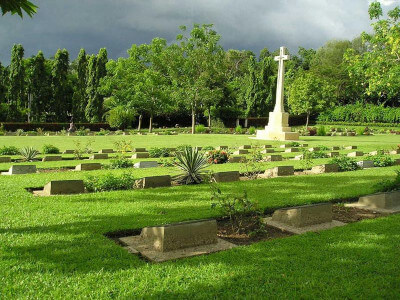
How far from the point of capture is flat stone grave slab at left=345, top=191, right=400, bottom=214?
7.37m

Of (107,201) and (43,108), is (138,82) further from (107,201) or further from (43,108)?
(107,201)

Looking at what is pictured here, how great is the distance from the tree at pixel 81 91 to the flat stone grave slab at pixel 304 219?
123ft

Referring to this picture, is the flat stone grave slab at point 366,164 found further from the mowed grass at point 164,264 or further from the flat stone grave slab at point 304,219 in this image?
the flat stone grave slab at point 304,219

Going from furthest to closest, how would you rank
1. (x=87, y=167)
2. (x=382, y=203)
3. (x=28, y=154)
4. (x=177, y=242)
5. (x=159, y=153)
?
(x=159, y=153), (x=28, y=154), (x=87, y=167), (x=382, y=203), (x=177, y=242)

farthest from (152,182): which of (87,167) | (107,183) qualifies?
(87,167)

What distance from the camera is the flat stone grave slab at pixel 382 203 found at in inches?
290

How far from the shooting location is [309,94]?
49.3 m

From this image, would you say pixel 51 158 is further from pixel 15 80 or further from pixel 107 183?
pixel 15 80

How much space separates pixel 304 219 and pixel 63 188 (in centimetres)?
495

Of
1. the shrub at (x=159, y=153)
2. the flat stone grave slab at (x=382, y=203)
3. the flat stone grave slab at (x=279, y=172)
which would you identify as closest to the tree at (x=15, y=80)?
the shrub at (x=159, y=153)

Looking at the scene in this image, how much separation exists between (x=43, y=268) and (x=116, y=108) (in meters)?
33.7

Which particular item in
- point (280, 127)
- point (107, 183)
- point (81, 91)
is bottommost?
point (107, 183)

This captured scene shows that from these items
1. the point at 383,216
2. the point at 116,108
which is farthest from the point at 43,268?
the point at 116,108

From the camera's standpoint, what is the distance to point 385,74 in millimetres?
17828
